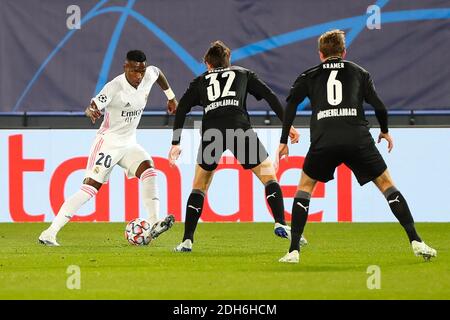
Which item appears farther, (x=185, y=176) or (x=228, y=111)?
(x=185, y=176)

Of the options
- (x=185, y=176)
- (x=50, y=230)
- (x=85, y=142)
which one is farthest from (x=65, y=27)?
(x=50, y=230)

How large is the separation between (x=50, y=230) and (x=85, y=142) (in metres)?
3.14

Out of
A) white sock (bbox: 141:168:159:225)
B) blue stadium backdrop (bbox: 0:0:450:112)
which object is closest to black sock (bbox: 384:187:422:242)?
white sock (bbox: 141:168:159:225)

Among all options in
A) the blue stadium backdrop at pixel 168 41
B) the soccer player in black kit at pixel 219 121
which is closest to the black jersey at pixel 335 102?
the soccer player in black kit at pixel 219 121

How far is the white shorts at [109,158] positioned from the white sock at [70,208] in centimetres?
16

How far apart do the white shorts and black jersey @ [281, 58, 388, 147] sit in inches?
114

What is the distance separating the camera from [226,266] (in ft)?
30.4

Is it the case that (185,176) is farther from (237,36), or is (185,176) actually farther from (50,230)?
(50,230)

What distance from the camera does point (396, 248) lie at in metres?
10.8

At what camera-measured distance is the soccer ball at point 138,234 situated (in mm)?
11266

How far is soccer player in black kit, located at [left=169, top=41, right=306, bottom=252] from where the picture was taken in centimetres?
1031

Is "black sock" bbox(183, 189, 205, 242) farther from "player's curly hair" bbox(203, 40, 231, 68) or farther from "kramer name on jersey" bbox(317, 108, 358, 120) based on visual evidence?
"kramer name on jersey" bbox(317, 108, 358, 120)

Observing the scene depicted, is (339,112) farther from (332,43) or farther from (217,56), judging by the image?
(217,56)

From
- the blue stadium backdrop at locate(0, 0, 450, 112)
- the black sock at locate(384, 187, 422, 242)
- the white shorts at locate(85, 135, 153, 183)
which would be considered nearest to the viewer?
the black sock at locate(384, 187, 422, 242)
